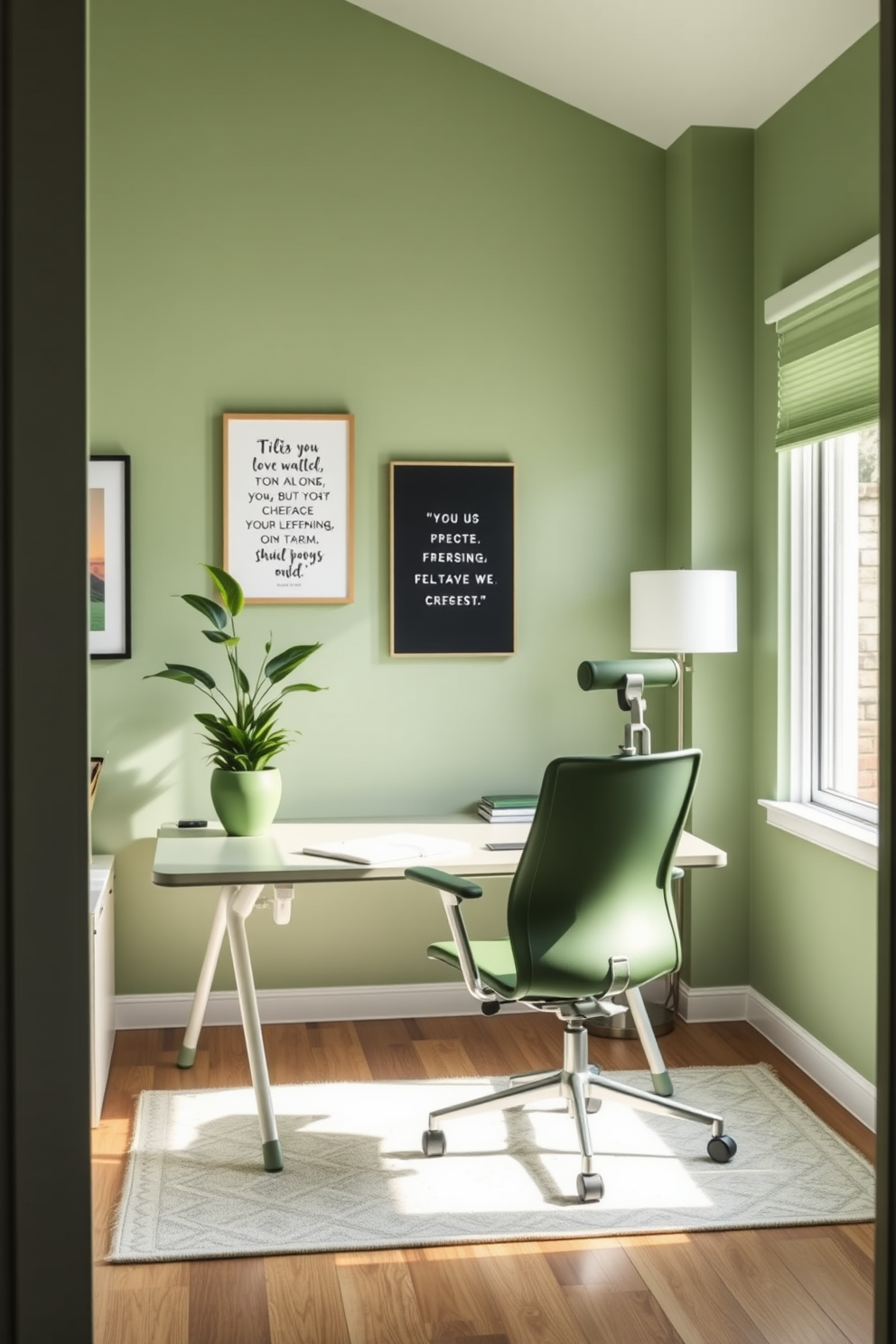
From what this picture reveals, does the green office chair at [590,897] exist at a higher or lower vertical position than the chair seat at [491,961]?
higher

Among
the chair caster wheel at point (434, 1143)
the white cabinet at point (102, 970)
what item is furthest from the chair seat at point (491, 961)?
the white cabinet at point (102, 970)

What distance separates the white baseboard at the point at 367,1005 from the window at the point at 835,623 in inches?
28.2

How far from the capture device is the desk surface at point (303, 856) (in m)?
3.02

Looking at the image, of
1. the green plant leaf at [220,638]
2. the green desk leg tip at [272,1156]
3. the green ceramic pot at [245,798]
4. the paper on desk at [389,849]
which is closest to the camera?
the green desk leg tip at [272,1156]

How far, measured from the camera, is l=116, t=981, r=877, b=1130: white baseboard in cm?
399

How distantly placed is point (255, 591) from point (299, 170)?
1.30 metres

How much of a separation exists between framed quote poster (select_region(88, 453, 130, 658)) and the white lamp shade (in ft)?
5.16

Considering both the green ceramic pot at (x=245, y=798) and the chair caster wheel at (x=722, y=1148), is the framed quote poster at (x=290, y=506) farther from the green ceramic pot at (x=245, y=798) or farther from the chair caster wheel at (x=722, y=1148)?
the chair caster wheel at (x=722, y=1148)

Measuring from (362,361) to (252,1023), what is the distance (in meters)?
2.05

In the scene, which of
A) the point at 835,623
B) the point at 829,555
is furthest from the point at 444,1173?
the point at 829,555

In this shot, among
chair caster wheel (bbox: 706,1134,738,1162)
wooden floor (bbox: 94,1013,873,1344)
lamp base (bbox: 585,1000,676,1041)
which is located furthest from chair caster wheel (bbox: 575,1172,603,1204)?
lamp base (bbox: 585,1000,676,1041)

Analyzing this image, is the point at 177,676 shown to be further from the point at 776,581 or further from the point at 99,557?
the point at 776,581

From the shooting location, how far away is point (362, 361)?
4.04 meters

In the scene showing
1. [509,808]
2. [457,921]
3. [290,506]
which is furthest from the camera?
[290,506]
